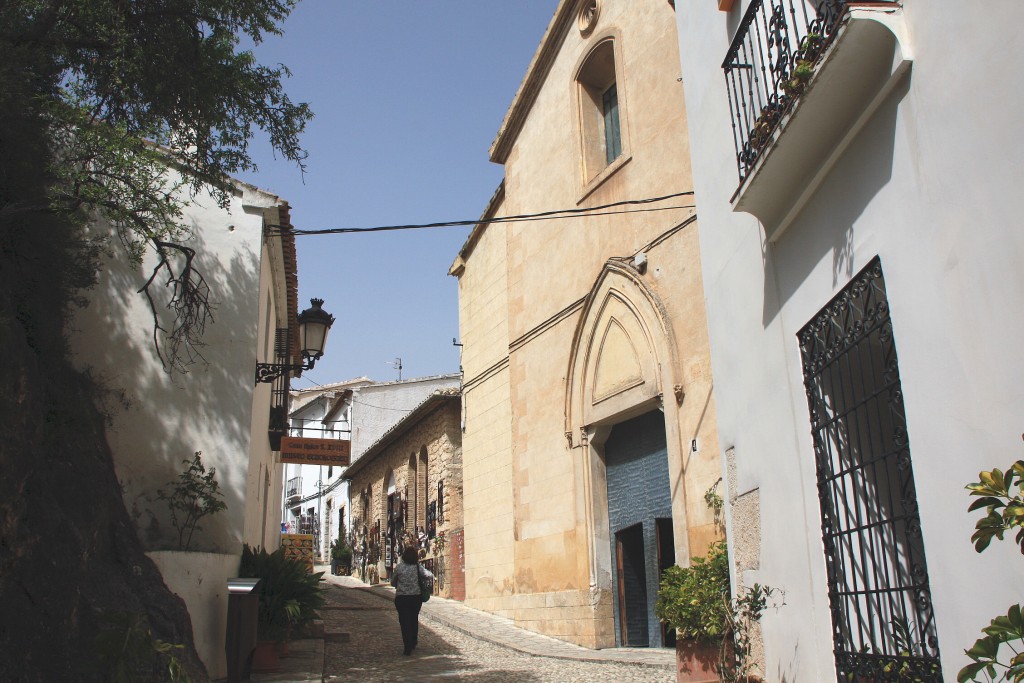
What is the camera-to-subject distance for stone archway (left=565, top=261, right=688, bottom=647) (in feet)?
32.4

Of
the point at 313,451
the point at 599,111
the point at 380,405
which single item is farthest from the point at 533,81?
the point at 380,405

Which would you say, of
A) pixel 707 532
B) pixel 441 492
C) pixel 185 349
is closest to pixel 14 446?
pixel 185 349

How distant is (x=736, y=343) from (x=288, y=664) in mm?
5558

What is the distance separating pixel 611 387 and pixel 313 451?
418 cm

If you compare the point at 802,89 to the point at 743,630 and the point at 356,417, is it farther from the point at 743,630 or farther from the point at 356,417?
the point at 356,417

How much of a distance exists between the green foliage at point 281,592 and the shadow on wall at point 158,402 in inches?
18.2

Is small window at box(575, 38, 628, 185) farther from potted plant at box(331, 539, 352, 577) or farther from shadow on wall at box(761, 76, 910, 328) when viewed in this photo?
potted plant at box(331, 539, 352, 577)

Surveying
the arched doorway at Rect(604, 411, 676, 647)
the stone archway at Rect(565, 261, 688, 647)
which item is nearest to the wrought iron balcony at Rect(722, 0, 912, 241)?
the stone archway at Rect(565, 261, 688, 647)

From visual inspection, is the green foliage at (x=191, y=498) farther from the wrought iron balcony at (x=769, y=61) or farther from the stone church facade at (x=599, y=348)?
the wrought iron balcony at (x=769, y=61)

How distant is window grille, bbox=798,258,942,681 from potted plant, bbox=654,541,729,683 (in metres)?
1.78

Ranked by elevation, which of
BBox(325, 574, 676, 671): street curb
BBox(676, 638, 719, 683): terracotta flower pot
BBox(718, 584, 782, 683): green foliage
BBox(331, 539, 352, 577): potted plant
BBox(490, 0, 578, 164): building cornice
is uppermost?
BBox(490, 0, 578, 164): building cornice

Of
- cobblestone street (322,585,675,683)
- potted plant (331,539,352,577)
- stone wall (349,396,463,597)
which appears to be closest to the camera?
cobblestone street (322,585,675,683)

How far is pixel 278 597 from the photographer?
9.02m

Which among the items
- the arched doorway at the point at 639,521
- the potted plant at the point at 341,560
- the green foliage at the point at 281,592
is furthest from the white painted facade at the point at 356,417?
the green foliage at the point at 281,592
